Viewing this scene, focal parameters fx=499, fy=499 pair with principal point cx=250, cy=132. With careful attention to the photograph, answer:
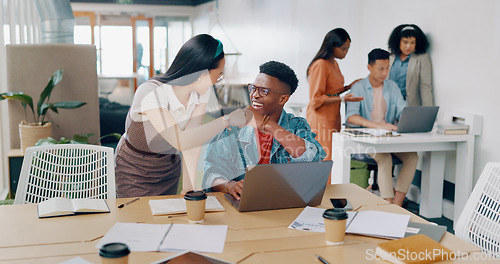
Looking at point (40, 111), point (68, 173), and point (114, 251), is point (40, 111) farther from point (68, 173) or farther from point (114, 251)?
point (114, 251)

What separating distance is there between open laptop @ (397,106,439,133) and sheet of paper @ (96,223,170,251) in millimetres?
2572

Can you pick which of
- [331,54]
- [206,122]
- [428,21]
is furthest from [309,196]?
[428,21]

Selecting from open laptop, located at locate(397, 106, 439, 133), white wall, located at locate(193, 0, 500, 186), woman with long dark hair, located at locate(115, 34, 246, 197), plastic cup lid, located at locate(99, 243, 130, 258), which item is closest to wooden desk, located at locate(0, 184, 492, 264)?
plastic cup lid, located at locate(99, 243, 130, 258)

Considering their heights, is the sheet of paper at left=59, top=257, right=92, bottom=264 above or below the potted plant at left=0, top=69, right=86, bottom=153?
below

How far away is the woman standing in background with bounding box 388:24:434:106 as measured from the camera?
13.9 ft

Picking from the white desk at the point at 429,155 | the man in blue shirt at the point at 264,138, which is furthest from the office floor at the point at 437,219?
the man in blue shirt at the point at 264,138

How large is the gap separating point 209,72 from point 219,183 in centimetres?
51

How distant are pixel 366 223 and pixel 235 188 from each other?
0.57m

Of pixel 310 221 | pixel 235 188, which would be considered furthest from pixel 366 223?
pixel 235 188

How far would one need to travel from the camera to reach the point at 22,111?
13.9 feet

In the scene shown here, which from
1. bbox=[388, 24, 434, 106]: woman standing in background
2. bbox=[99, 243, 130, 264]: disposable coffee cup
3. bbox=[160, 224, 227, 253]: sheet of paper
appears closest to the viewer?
bbox=[99, 243, 130, 264]: disposable coffee cup

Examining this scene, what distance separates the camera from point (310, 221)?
1757 mm

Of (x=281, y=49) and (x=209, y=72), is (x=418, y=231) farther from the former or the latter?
(x=281, y=49)

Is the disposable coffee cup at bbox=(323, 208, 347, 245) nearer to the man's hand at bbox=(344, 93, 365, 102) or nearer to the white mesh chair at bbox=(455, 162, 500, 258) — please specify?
the white mesh chair at bbox=(455, 162, 500, 258)
